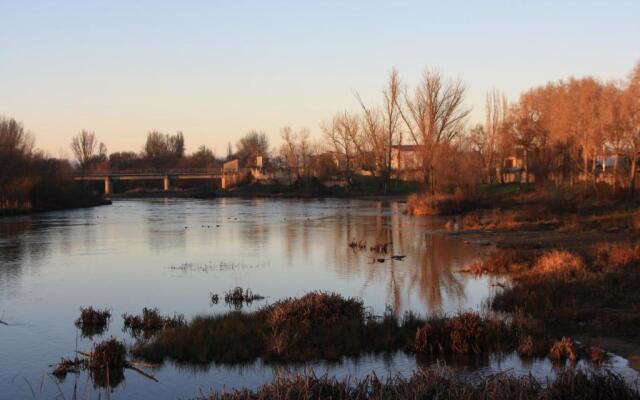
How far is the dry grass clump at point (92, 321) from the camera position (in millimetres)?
13277

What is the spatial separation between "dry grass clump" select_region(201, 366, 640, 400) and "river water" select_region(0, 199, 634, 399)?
1.90 metres

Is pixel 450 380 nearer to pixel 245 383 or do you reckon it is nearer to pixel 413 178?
pixel 245 383

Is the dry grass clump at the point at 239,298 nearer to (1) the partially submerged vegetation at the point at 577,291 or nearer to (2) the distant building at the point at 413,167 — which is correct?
(1) the partially submerged vegetation at the point at 577,291

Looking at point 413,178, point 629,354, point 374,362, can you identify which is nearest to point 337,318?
point 374,362

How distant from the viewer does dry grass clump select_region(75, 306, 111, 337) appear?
13.3 m

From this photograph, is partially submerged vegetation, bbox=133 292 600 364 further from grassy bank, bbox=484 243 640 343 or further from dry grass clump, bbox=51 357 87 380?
grassy bank, bbox=484 243 640 343

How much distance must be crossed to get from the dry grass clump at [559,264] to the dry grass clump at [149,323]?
358 inches

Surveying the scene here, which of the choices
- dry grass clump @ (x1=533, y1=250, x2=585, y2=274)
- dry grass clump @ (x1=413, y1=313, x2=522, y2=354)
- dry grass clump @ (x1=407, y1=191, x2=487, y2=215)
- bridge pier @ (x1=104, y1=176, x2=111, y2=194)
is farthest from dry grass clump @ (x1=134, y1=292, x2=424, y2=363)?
bridge pier @ (x1=104, y1=176, x2=111, y2=194)

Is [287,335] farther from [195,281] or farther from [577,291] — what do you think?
[195,281]

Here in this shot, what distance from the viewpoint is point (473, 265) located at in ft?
65.1

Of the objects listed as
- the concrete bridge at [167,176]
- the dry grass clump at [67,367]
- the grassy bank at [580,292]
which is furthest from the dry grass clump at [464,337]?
the concrete bridge at [167,176]

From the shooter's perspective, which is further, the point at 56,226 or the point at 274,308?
the point at 56,226

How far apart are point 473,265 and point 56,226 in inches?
1113

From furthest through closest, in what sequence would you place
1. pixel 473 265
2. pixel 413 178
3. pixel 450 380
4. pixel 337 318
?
pixel 413 178 → pixel 473 265 → pixel 337 318 → pixel 450 380
